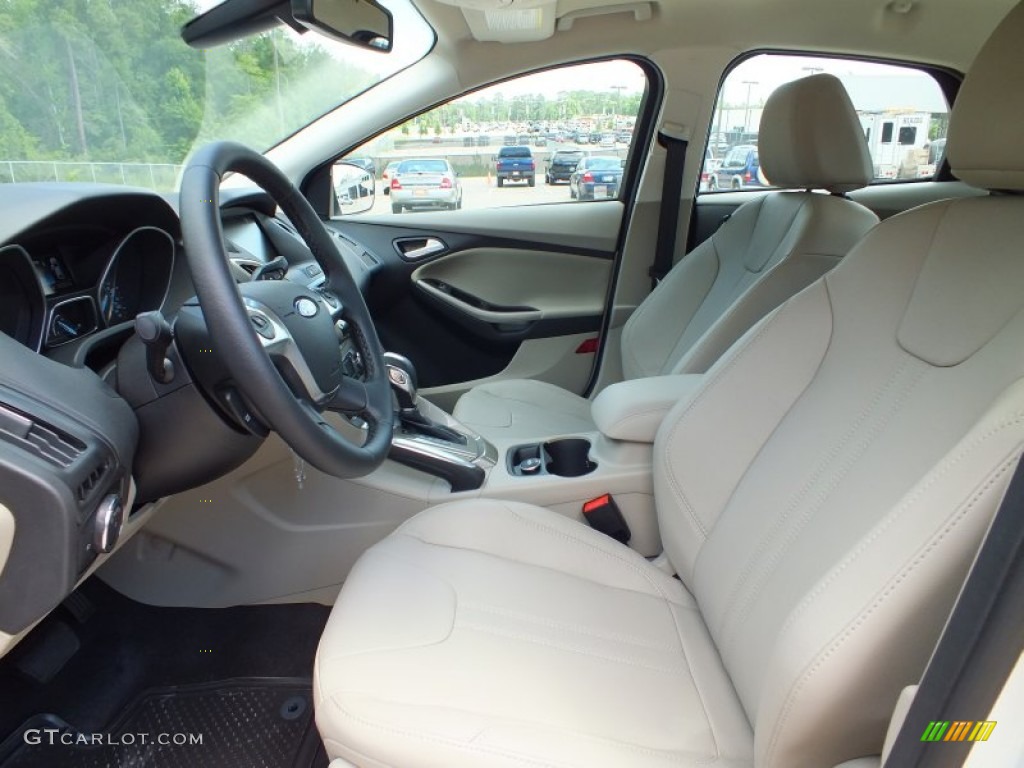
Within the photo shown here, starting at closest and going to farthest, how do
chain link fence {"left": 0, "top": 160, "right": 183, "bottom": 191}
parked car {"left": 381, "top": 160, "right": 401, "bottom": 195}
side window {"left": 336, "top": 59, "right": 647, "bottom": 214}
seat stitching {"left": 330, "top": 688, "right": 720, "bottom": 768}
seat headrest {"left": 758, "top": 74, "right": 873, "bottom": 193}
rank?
seat stitching {"left": 330, "top": 688, "right": 720, "bottom": 768}
chain link fence {"left": 0, "top": 160, "right": 183, "bottom": 191}
seat headrest {"left": 758, "top": 74, "right": 873, "bottom": 193}
side window {"left": 336, "top": 59, "right": 647, "bottom": 214}
parked car {"left": 381, "top": 160, "right": 401, "bottom": 195}

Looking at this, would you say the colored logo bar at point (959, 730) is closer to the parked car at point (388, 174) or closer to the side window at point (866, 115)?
the side window at point (866, 115)

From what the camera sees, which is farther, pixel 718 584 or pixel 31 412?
pixel 718 584

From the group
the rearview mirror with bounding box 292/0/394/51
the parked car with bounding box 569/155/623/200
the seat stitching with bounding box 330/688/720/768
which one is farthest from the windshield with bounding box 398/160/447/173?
the seat stitching with bounding box 330/688/720/768

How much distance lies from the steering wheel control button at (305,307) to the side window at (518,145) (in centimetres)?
139

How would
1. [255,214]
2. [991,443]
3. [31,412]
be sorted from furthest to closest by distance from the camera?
[255,214]
[31,412]
[991,443]

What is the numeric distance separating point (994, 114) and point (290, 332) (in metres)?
0.96

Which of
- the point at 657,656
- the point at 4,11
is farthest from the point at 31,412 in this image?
the point at 4,11

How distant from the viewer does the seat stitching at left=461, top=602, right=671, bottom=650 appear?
1092mm

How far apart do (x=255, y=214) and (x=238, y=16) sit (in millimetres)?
449

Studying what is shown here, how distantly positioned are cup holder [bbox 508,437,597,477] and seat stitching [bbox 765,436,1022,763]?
2.42 ft

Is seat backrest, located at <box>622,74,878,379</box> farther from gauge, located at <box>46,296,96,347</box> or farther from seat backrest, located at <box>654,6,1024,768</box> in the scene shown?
gauge, located at <box>46,296,96,347</box>

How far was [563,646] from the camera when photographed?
1.06 m

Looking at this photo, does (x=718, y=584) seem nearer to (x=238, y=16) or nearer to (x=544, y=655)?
(x=544, y=655)

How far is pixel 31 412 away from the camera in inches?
33.7
